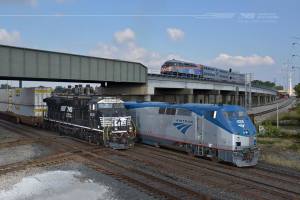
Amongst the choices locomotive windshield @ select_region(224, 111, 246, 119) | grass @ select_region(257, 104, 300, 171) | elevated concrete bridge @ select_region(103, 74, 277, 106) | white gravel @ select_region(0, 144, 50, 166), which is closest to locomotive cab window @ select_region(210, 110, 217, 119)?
locomotive windshield @ select_region(224, 111, 246, 119)

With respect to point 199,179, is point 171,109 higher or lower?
higher

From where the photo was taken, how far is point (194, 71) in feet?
229

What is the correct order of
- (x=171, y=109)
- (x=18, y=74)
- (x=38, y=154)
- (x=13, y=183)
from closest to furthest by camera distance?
(x=13, y=183) → (x=38, y=154) → (x=171, y=109) → (x=18, y=74)

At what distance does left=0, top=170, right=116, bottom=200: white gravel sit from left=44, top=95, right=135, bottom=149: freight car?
772 cm

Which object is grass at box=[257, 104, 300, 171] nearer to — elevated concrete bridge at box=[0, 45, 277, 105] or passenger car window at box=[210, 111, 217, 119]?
passenger car window at box=[210, 111, 217, 119]

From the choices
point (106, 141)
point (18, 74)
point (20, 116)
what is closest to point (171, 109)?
point (106, 141)

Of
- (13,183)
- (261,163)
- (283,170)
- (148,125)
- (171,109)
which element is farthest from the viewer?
(148,125)

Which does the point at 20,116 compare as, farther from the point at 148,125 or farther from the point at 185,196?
the point at 185,196

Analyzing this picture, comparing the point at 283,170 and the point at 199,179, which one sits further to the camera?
the point at 283,170

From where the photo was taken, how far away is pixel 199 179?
15.6 m

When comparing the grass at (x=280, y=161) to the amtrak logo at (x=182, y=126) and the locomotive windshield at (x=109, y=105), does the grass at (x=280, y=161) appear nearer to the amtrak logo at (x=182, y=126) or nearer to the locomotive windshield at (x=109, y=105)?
the amtrak logo at (x=182, y=126)

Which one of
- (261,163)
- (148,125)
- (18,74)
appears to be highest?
(18,74)

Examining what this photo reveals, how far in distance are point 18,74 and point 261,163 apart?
23130 millimetres

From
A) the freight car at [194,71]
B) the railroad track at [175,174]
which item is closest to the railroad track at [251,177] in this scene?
the railroad track at [175,174]
